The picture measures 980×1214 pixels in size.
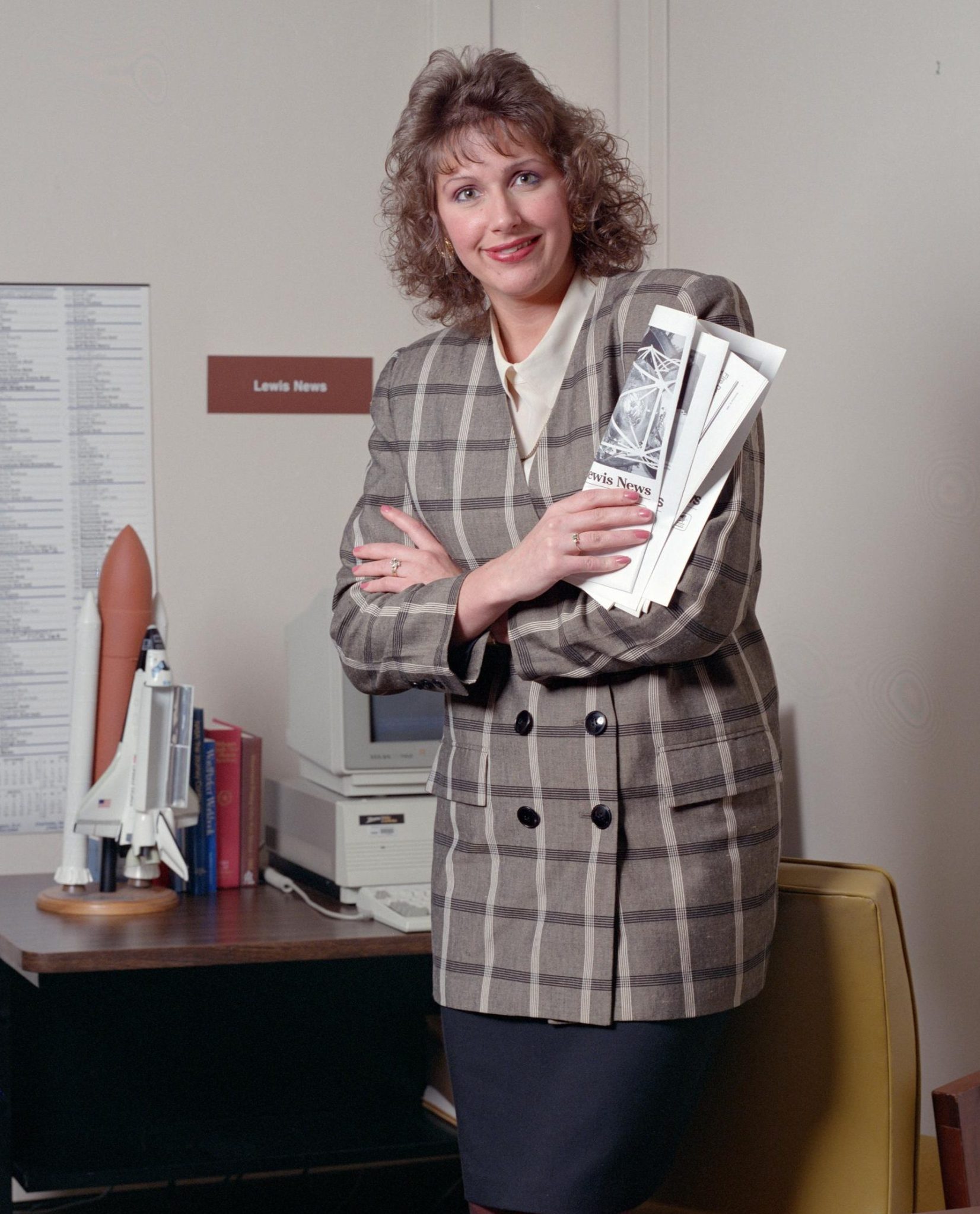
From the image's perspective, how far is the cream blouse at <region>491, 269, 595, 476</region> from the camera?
1.48m

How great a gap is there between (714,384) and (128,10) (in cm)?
209

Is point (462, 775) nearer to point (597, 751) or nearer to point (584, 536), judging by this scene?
point (597, 751)

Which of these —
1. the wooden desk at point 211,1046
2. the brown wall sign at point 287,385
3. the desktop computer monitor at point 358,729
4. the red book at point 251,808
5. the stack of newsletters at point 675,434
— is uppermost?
the brown wall sign at point 287,385

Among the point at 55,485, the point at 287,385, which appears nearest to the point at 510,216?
the point at 287,385

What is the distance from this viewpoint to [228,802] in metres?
2.42

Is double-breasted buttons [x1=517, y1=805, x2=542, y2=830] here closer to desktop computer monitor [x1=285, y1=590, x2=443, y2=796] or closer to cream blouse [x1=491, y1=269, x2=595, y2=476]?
cream blouse [x1=491, y1=269, x2=595, y2=476]

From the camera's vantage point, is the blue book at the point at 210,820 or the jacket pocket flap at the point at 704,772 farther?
the blue book at the point at 210,820

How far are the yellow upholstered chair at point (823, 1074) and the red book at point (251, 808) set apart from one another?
1022 millimetres

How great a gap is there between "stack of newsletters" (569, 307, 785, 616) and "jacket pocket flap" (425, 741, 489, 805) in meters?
0.24

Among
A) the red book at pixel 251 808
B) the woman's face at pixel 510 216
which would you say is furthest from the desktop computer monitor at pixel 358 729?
the woman's face at pixel 510 216

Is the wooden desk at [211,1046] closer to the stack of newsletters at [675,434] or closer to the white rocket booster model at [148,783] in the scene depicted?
the white rocket booster model at [148,783]

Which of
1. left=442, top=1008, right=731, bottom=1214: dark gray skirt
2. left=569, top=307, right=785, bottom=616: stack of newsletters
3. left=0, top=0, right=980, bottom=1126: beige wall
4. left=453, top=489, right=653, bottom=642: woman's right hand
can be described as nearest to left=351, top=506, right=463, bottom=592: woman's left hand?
left=453, top=489, right=653, bottom=642: woman's right hand

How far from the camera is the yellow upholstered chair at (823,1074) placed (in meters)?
1.60

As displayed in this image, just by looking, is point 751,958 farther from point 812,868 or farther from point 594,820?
point 812,868
